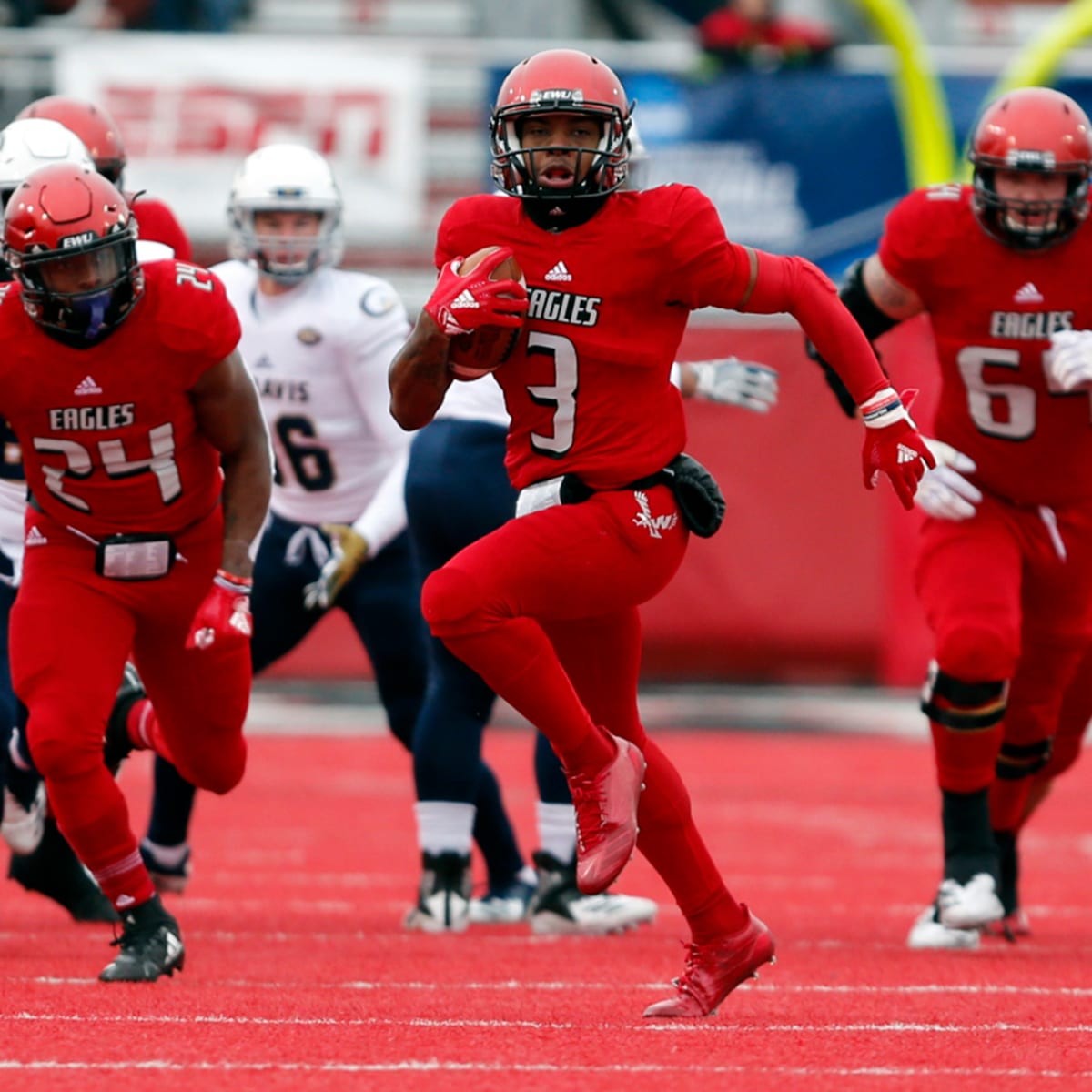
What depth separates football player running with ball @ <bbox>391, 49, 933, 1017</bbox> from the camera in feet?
15.0

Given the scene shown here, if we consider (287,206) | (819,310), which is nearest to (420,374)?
(819,310)

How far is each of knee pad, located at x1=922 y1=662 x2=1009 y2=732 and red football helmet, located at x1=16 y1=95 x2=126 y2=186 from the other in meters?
2.41

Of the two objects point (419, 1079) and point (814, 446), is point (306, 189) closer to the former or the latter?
point (419, 1079)

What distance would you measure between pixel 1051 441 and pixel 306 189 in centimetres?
212

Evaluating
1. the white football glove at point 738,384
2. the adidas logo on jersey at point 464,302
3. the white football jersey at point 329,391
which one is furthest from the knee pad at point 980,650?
the adidas logo on jersey at point 464,302

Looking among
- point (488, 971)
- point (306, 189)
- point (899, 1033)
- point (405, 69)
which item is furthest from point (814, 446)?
point (899, 1033)

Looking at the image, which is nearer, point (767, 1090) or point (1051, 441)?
point (767, 1090)

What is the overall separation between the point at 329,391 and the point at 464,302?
2142 millimetres

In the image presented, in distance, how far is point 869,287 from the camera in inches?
235

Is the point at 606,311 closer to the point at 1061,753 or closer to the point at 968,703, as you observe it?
the point at 968,703

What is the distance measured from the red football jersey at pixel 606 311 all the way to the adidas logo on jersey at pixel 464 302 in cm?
22

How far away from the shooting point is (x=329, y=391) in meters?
6.56

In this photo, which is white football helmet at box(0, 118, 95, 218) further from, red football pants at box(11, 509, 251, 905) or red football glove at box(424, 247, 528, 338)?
red football glove at box(424, 247, 528, 338)

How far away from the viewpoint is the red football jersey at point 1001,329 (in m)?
5.79
